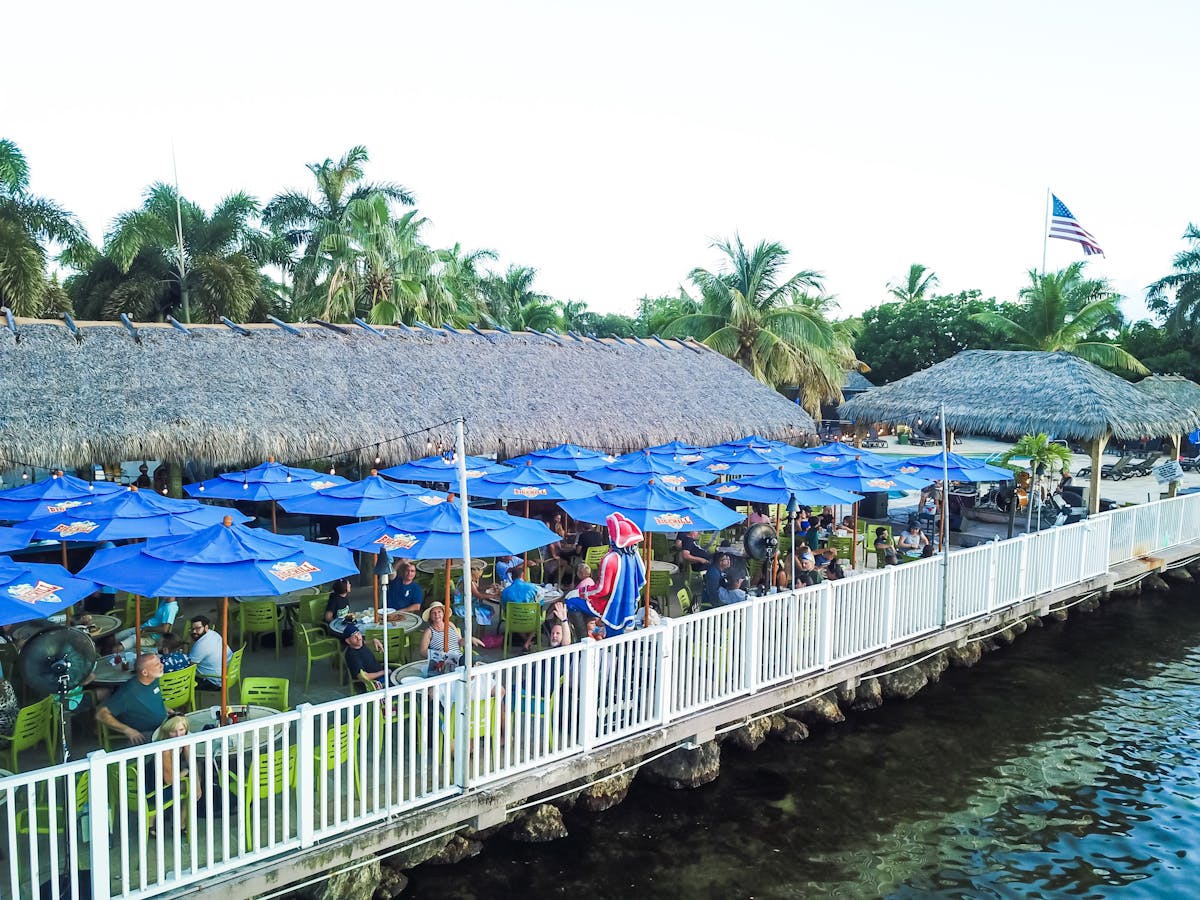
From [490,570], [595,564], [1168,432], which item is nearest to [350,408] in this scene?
[490,570]

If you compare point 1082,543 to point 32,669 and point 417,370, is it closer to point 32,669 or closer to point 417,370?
point 417,370

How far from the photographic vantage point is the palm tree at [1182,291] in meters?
37.4

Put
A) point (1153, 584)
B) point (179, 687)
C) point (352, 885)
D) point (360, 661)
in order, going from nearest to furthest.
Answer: point (352, 885), point (179, 687), point (360, 661), point (1153, 584)

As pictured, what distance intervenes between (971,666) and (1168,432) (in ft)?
33.6

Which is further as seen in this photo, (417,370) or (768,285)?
(768,285)

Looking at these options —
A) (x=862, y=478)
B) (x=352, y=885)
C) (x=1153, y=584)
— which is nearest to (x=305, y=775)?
(x=352, y=885)

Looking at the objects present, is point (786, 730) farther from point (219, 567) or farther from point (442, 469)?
point (219, 567)

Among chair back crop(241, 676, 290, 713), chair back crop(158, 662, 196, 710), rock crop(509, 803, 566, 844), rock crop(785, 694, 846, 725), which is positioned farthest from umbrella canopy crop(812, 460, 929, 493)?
chair back crop(158, 662, 196, 710)

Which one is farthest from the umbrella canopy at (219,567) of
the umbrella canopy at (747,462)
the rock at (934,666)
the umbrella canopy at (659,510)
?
the rock at (934,666)

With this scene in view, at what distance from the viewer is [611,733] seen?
27.8ft

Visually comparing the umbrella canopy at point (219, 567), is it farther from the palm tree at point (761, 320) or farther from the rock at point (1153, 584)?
the palm tree at point (761, 320)

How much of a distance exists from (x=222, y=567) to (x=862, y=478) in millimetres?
10087

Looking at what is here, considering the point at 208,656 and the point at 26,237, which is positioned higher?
the point at 26,237

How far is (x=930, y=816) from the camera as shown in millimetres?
10016
